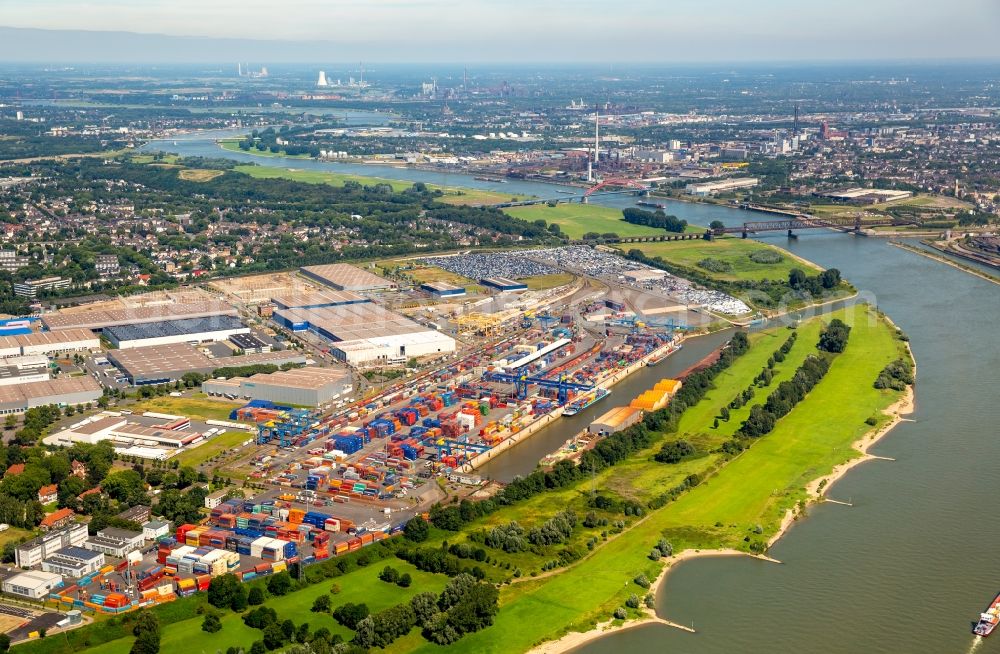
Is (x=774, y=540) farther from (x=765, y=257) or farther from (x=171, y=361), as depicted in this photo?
(x=765, y=257)

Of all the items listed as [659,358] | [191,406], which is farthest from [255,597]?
[659,358]

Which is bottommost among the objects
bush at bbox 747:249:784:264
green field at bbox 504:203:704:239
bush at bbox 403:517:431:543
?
bush at bbox 403:517:431:543

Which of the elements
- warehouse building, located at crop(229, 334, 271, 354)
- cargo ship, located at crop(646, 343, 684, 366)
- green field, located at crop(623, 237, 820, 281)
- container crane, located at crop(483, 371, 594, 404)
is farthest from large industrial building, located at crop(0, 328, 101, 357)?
green field, located at crop(623, 237, 820, 281)

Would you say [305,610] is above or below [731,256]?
below

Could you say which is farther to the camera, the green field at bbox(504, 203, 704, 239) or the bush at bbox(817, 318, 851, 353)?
the green field at bbox(504, 203, 704, 239)

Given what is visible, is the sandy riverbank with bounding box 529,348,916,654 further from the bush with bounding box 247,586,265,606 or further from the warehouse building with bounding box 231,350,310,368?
the warehouse building with bounding box 231,350,310,368

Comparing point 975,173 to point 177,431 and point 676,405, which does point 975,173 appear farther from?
point 177,431

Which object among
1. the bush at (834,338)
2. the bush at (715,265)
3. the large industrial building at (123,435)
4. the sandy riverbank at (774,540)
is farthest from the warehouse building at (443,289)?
the sandy riverbank at (774,540)
